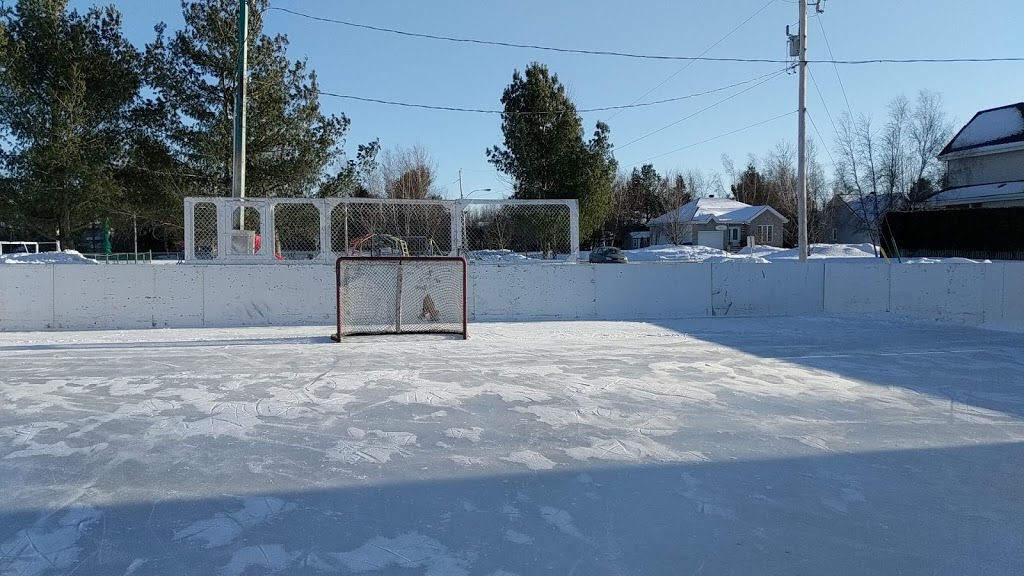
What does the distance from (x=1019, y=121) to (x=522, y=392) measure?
43.6 m

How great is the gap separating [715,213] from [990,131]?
66.2 feet

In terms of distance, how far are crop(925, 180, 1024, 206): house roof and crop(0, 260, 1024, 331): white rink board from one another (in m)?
26.8

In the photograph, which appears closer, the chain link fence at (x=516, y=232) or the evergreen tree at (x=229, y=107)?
the chain link fence at (x=516, y=232)

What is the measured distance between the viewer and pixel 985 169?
39.2 m

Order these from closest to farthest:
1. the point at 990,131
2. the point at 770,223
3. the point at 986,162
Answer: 1. the point at 986,162
2. the point at 990,131
3. the point at 770,223

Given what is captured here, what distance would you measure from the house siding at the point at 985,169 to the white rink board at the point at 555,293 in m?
30.6

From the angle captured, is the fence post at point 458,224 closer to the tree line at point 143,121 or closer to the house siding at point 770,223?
the tree line at point 143,121

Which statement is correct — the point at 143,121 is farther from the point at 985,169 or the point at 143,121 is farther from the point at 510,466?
the point at 985,169

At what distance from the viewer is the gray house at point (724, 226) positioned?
5453 centimetres

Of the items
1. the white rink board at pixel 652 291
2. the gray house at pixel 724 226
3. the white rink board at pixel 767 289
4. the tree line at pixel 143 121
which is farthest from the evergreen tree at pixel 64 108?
the gray house at pixel 724 226

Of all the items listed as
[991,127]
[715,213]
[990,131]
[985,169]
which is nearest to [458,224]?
[985,169]

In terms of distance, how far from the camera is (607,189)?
36375mm

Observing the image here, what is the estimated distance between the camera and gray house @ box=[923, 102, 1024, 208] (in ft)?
120

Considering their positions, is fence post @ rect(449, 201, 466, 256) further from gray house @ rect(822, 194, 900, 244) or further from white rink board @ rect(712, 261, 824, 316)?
gray house @ rect(822, 194, 900, 244)
